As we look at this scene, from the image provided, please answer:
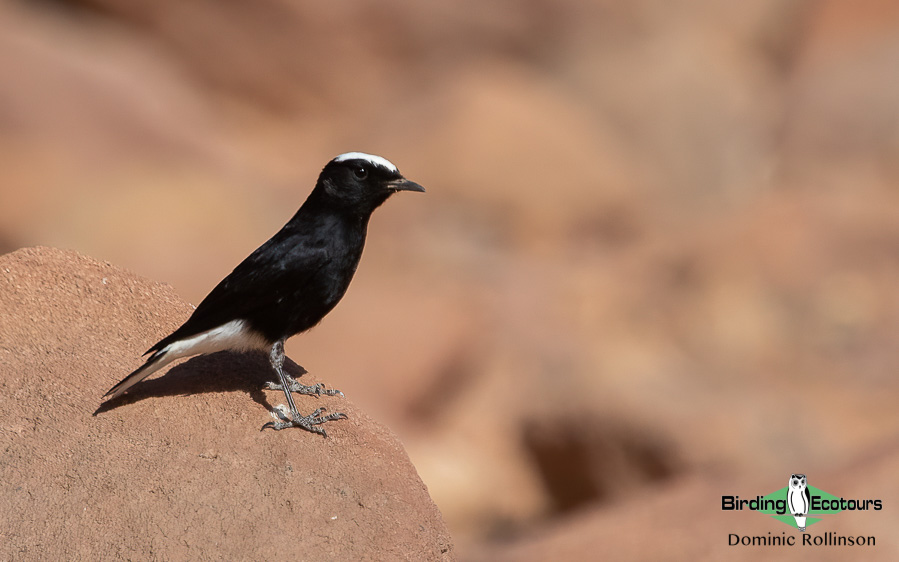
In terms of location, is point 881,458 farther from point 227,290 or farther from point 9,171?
point 9,171

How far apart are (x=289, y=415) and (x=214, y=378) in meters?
0.60

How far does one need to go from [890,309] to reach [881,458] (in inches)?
285

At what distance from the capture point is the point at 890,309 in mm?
14727

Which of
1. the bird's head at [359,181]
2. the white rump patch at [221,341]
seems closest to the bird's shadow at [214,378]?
the white rump patch at [221,341]

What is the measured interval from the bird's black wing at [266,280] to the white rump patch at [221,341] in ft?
0.20

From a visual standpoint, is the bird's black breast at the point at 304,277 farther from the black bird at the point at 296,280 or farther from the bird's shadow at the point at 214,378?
the bird's shadow at the point at 214,378

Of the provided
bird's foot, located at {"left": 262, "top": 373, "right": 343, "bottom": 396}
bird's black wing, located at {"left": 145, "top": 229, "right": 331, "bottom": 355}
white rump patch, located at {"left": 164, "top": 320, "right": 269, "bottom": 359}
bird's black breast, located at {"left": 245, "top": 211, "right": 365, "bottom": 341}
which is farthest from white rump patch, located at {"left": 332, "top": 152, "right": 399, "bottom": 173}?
bird's foot, located at {"left": 262, "top": 373, "right": 343, "bottom": 396}

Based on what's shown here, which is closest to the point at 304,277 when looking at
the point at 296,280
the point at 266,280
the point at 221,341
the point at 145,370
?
the point at 296,280

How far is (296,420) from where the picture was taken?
5227 millimetres

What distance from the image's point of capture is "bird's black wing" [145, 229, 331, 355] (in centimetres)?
534

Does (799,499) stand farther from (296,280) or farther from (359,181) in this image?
(296,280)

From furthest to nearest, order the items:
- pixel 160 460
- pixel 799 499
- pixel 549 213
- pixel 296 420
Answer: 1. pixel 549 213
2. pixel 799 499
3. pixel 296 420
4. pixel 160 460

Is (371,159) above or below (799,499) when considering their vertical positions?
Answer: above

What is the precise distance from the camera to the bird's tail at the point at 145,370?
499 centimetres
